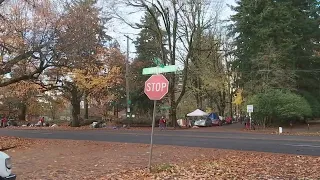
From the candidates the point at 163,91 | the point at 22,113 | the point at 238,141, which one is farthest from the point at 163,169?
the point at 22,113

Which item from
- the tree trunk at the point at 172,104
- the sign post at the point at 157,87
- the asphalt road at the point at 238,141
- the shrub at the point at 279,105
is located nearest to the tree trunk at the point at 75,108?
the tree trunk at the point at 172,104

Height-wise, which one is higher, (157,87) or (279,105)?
(279,105)

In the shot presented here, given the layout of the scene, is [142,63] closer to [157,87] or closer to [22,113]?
[22,113]

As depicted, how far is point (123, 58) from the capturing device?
5009 centimetres

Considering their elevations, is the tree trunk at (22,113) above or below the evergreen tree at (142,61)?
below

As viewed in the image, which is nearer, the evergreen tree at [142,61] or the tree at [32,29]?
the tree at [32,29]

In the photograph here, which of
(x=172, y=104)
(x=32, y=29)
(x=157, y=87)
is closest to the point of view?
(x=157, y=87)

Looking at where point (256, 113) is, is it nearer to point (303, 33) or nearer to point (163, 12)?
point (303, 33)

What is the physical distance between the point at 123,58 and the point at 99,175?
40.7 meters

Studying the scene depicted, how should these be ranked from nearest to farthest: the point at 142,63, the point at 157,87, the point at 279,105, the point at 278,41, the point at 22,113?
the point at 157,87 < the point at 279,105 < the point at 278,41 < the point at 142,63 < the point at 22,113

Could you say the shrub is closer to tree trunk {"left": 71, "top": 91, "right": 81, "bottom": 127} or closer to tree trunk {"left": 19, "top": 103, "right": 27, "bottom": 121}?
tree trunk {"left": 71, "top": 91, "right": 81, "bottom": 127}

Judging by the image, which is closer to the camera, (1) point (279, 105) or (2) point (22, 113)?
(1) point (279, 105)

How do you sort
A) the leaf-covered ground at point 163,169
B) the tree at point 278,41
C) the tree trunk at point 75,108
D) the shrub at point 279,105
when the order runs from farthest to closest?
the tree trunk at point 75,108
the tree at point 278,41
the shrub at point 279,105
the leaf-covered ground at point 163,169

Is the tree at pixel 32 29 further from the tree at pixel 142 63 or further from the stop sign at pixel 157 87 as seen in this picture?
the tree at pixel 142 63
